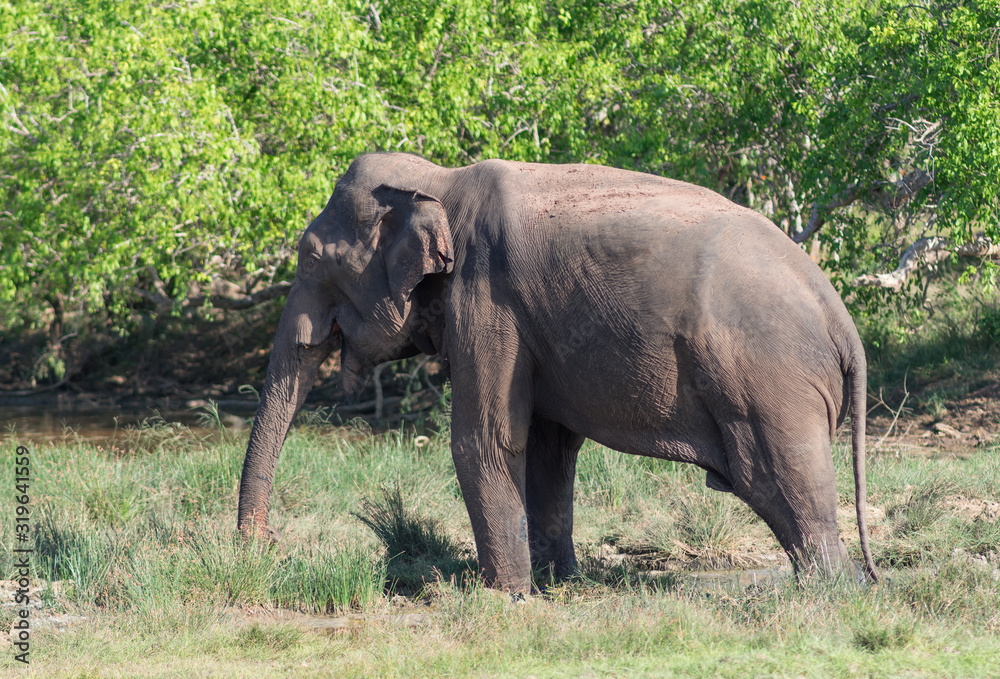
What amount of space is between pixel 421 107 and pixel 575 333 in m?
7.49

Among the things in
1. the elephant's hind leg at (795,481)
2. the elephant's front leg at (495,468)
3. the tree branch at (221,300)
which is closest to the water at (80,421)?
the tree branch at (221,300)

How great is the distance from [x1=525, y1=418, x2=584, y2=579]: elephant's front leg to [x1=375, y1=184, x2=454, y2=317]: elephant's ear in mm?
1148

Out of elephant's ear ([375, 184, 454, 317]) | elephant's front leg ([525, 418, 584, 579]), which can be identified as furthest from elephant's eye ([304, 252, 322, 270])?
Result: elephant's front leg ([525, 418, 584, 579])

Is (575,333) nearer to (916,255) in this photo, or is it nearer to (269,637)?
(269,637)

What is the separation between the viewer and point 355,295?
5734 mm

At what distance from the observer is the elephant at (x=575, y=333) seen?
15.5 feet

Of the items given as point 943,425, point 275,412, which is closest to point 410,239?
point 275,412

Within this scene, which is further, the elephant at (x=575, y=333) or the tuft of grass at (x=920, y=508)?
the tuft of grass at (x=920, y=508)

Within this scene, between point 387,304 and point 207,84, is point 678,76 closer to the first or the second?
point 207,84

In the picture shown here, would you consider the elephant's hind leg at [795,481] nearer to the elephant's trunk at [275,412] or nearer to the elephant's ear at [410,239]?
the elephant's ear at [410,239]

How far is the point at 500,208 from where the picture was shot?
5.23m

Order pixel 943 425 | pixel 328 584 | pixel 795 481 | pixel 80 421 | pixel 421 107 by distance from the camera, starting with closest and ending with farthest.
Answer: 1. pixel 795 481
2. pixel 328 584
3. pixel 943 425
4. pixel 421 107
5. pixel 80 421

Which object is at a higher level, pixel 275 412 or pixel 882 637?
pixel 275 412

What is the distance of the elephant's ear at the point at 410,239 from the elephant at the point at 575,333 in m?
0.01
